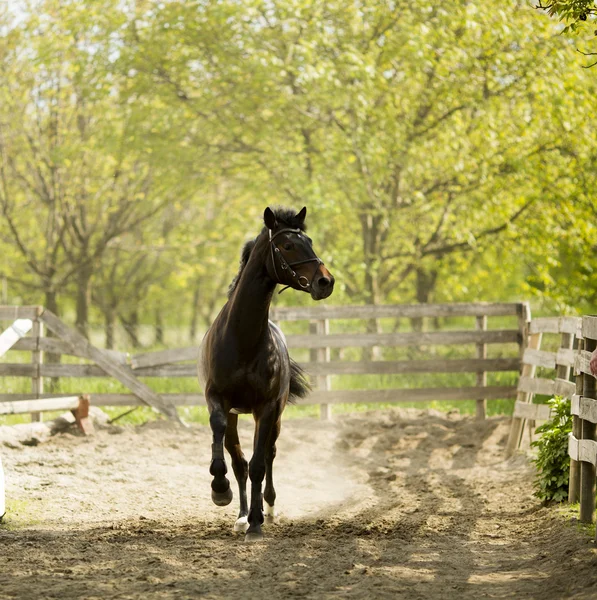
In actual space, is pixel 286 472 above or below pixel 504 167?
below

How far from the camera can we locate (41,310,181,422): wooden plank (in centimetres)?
1065

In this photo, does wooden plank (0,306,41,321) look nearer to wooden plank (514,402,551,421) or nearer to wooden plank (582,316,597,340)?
wooden plank (514,402,551,421)

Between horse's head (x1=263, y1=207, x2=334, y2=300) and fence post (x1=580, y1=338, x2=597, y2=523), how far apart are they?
2.07 metres

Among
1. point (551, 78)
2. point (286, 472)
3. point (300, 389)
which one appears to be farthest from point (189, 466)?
point (551, 78)

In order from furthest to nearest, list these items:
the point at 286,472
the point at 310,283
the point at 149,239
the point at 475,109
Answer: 1. the point at 149,239
2. the point at 475,109
3. the point at 286,472
4. the point at 310,283

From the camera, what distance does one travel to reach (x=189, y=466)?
880 cm

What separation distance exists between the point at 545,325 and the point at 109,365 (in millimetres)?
5600

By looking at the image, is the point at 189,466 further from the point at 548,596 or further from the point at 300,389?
the point at 548,596

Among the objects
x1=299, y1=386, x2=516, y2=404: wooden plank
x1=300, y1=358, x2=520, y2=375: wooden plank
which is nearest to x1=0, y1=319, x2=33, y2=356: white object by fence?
x1=300, y1=358, x2=520, y2=375: wooden plank

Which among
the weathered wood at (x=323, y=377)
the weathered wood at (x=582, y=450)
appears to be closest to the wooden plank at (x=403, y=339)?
the weathered wood at (x=323, y=377)

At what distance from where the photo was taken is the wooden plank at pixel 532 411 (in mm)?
8537

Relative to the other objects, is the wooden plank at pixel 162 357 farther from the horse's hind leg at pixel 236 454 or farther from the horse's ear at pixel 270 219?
the horse's ear at pixel 270 219

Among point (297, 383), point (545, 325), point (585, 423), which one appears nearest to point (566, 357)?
point (545, 325)

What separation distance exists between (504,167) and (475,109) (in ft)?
3.92
